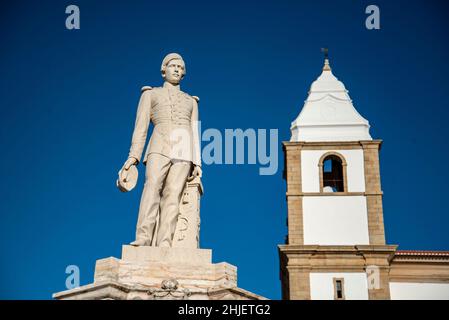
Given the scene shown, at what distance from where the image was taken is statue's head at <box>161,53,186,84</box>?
11.1m

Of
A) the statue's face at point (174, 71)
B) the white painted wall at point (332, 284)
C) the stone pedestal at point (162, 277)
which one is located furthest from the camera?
the white painted wall at point (332, 284)

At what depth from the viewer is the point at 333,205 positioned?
38469mm

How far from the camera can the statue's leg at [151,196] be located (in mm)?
10055

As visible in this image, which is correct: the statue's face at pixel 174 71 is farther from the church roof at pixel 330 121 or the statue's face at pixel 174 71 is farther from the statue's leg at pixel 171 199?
the church roof at pixel 330 121

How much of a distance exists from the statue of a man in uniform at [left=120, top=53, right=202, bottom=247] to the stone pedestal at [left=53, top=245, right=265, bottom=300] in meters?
0.29

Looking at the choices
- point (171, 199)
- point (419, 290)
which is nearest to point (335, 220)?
point (419, 290)

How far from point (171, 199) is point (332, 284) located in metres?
27.2

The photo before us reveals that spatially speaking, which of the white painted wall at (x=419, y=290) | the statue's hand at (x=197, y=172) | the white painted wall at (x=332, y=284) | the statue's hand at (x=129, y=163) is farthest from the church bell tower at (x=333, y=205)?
the statue's hand at (x=129, y=163)

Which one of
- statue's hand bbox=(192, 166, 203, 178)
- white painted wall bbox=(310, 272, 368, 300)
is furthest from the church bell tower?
statue's hand bbox=(192, 166, 203, 178)

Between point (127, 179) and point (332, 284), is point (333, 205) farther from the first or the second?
point (127, 179)

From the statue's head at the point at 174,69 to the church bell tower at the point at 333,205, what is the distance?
84.6ft

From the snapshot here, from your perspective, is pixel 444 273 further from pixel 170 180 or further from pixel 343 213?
pixel 170 180
